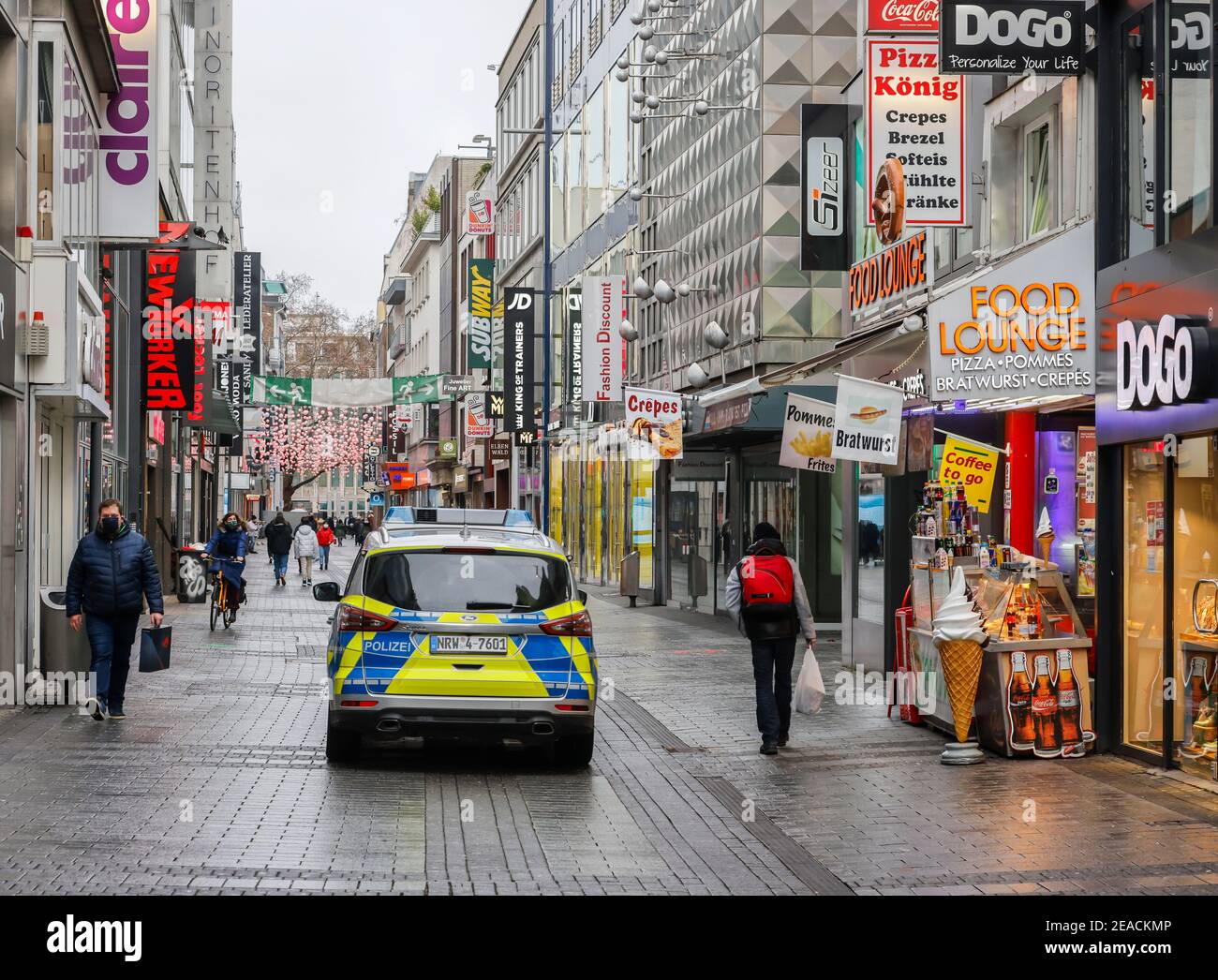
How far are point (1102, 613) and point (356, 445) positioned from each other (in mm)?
100287

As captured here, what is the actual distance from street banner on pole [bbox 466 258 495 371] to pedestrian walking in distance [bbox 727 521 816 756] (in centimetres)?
4328

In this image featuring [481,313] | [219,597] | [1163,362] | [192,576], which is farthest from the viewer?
[481,313]

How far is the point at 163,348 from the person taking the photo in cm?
2916

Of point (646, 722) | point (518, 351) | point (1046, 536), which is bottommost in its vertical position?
point (646, 722)

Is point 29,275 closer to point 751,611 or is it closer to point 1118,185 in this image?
point 751,611

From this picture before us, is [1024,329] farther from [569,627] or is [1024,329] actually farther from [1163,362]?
[569,627]

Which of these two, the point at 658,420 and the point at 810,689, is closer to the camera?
the point at 810,689

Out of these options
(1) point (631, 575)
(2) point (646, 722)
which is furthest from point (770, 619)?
(1) point (631, 575)

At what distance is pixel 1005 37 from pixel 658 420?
13.9 metres

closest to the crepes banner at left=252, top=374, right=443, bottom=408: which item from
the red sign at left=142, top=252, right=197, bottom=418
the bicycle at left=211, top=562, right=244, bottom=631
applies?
the red sign at left=142, top=252, right=197, bottom=418

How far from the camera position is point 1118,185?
12.4m

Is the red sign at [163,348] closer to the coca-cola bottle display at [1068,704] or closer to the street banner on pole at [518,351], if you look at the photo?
the street banner on pole at [518,351]

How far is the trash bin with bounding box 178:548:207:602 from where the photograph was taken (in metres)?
31.4

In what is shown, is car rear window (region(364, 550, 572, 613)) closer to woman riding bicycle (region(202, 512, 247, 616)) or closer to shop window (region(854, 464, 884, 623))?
shop window (region(854, 464, 884, 623))
